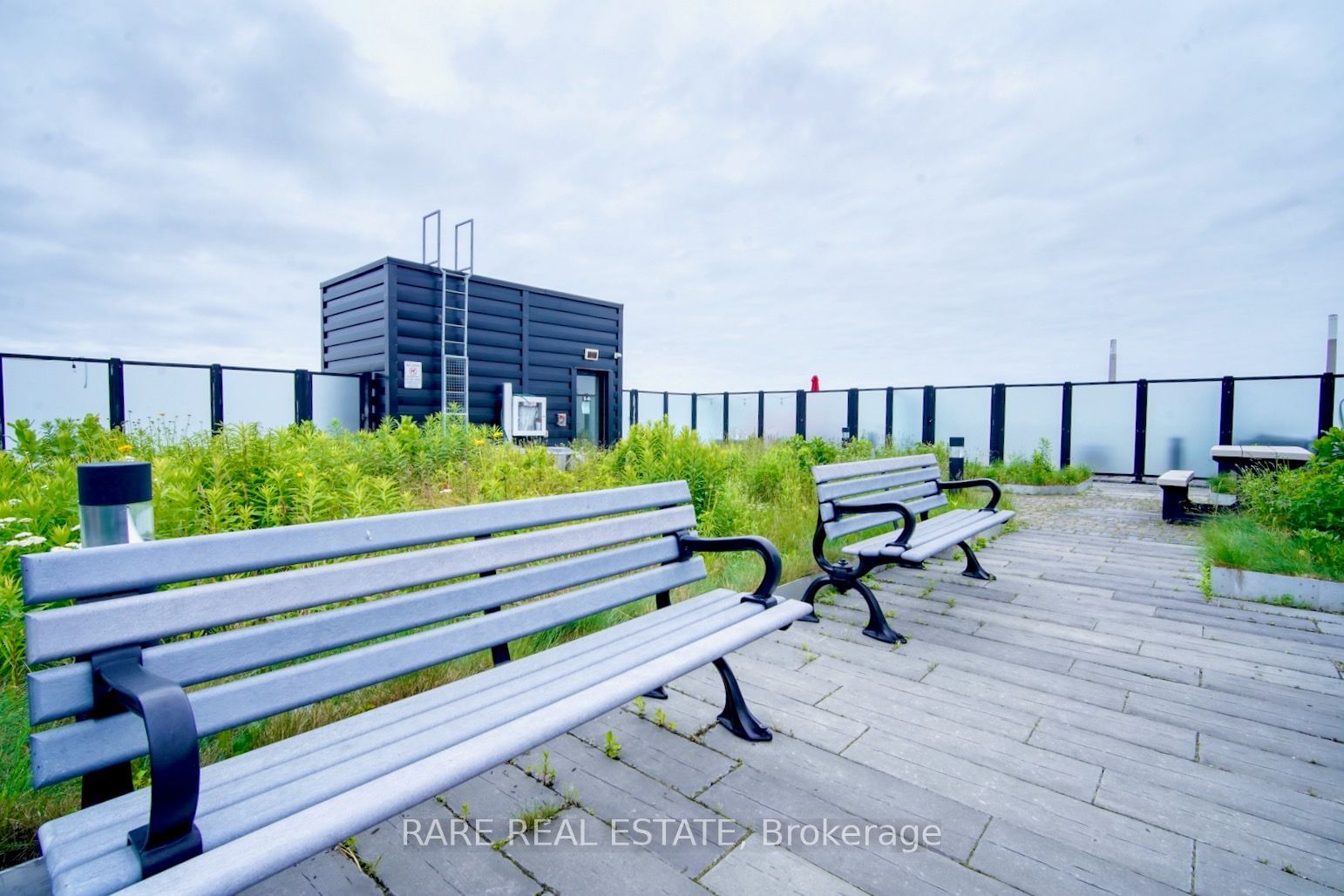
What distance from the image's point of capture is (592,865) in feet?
5.03


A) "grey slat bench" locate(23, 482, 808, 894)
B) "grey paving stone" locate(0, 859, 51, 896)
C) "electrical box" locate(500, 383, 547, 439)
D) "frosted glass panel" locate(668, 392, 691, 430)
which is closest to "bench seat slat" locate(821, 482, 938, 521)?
"grey slat bench" locate(23, 482, 808, 894)

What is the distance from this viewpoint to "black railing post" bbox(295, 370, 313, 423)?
1089cm

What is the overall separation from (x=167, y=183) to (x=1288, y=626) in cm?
1627

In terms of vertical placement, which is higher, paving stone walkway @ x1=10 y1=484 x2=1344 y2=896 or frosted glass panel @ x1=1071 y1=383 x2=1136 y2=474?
frosted glass panel @ x1=1071 y1=383 x2=1136 y2=474

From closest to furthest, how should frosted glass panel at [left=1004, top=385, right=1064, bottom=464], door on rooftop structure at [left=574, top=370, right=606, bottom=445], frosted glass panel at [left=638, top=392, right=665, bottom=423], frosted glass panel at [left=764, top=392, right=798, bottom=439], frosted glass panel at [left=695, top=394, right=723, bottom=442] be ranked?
frosted glass panel at [left=1004, top=385, right=1064, bottom=464] → door on rooftop structure at [left=574, top=370, right=606, bottom=445] → frosted glass panel at [left=764, top=392, right=798, bottom=439] → frosted glass panel at [left=638, top=392, right=665, bottom=423] → frosted glass panel at [left=695, top=394, right=723, bottom=442]

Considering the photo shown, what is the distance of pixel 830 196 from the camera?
16.5 meters

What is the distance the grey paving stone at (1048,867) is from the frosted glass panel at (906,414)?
45.1 feet

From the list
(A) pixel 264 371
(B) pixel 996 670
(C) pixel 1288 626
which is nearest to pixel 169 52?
(A) pixel 264 371

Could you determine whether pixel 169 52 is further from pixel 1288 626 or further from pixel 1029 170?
pixel 1029 170

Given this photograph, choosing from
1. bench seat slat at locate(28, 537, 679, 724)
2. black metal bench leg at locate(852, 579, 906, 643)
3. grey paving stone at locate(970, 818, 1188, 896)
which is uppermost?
bench seat slat at locate(28, 537, 679, 724)

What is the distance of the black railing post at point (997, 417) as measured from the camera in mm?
13477

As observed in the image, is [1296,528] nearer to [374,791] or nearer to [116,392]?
[374,791]

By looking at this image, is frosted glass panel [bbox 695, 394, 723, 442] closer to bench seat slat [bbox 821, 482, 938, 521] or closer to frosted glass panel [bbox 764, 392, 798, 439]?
frosted glass panel [bbox 764, 392, 798, 439]

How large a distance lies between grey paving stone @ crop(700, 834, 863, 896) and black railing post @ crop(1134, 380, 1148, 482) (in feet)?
45.1
